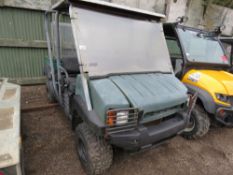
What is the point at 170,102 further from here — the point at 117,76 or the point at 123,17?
the point at 123,17

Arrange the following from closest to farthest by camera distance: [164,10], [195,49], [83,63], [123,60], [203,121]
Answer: [83,63], [123,60], [203,121], [195,49], [164,10]

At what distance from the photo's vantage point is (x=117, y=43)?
2.07 m

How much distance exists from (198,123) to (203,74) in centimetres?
88

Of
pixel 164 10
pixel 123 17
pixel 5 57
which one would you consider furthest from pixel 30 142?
pixel 164 10

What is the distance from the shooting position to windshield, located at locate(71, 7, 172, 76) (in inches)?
71.4

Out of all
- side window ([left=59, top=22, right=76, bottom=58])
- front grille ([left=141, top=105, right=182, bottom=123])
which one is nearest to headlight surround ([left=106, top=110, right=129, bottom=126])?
front grille ([left=141, top=105, right=182, bottom=123])

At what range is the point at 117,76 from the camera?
193 centimetres

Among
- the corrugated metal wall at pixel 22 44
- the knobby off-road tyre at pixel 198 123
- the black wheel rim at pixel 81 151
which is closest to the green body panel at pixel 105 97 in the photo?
the black wheel rim at pixel 81 151

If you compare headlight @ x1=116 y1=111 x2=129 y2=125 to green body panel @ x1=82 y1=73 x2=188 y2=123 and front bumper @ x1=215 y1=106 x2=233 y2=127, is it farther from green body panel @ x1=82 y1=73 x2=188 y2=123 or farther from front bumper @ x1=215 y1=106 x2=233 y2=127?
front bumper @ x1=215 y1=106 x2=233 y2=127

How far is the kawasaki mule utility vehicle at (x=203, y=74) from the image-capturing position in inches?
97.4

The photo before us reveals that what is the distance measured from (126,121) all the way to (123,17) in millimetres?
1485

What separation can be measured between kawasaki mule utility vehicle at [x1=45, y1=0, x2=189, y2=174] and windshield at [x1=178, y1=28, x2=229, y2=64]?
0.88m

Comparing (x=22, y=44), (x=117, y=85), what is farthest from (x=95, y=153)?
(x=22, y=44)

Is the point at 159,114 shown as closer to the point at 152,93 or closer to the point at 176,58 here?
the point at 152,93
